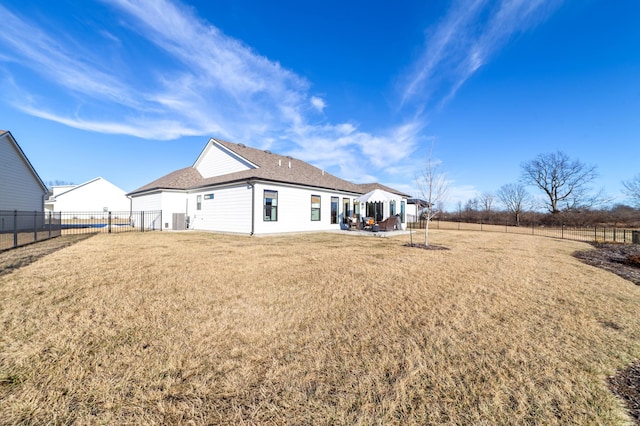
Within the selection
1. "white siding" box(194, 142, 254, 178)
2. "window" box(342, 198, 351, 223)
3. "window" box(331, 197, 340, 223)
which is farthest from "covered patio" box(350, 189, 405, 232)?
"white siding" box(194, 142, 254, 178)

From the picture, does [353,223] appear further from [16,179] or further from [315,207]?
[16,179]

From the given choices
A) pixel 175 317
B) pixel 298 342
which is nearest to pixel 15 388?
pixel 175 317

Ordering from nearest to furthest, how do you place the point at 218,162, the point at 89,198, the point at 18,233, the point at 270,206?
the point at 18,233 < the point at 270,206 < the point at 218,162 < the point at 89,198

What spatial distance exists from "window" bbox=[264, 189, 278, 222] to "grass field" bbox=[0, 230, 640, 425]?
8.64 meters

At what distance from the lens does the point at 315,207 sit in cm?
1672

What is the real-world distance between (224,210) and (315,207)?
6.08 metres

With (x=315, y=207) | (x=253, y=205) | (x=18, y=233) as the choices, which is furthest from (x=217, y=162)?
(x=18, y=233)

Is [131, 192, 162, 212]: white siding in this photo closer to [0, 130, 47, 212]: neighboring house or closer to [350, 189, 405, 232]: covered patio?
[0, 130, 47, 212]: neighboring house

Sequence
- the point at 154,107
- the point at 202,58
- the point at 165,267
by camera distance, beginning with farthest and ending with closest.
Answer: the point at 154,107
the point at 202,58
the point at 165,267

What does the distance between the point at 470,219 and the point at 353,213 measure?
26289 millimetres

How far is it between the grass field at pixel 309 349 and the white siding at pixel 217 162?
1185cm

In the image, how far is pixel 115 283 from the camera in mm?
4762

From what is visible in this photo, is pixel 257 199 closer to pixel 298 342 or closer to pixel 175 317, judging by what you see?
pixel 175 317

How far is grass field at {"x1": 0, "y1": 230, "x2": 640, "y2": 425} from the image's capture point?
68.8 inches
